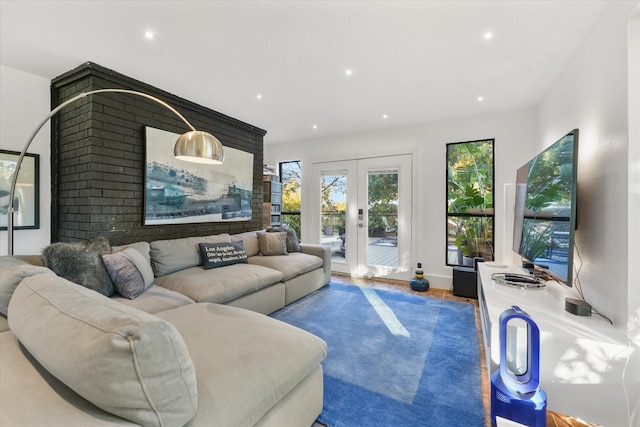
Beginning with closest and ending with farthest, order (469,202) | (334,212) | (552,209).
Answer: (552,209) < (469,202) < (334,212)

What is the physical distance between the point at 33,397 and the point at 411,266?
14.2ft

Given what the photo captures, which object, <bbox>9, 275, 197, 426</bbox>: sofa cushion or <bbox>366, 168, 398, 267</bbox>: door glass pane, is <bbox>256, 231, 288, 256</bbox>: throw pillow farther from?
<bbox>9, 275, 197, 426</bbox>: sofa cushion

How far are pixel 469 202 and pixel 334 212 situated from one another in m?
2.25

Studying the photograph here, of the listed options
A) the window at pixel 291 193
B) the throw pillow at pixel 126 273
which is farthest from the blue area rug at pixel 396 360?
the window at pixel 291 193

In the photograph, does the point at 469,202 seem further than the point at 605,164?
Yes

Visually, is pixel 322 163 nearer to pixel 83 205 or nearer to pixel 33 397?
pixel 83 205

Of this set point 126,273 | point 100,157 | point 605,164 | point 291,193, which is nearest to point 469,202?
→ point 605,164

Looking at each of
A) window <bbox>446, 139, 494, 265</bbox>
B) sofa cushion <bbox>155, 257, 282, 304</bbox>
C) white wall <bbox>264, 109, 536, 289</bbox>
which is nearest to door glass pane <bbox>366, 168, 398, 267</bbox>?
white wall <bbox>264, 109, 536, 289</bbox>

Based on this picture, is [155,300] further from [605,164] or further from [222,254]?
[605,164]

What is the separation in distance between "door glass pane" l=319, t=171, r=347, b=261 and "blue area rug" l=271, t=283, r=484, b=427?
1.67m

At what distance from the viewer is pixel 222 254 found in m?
3.29

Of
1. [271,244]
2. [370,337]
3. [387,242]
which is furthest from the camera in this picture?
[387,242]

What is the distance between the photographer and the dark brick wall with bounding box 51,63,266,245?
276cm

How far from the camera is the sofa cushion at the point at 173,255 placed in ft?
9.40
